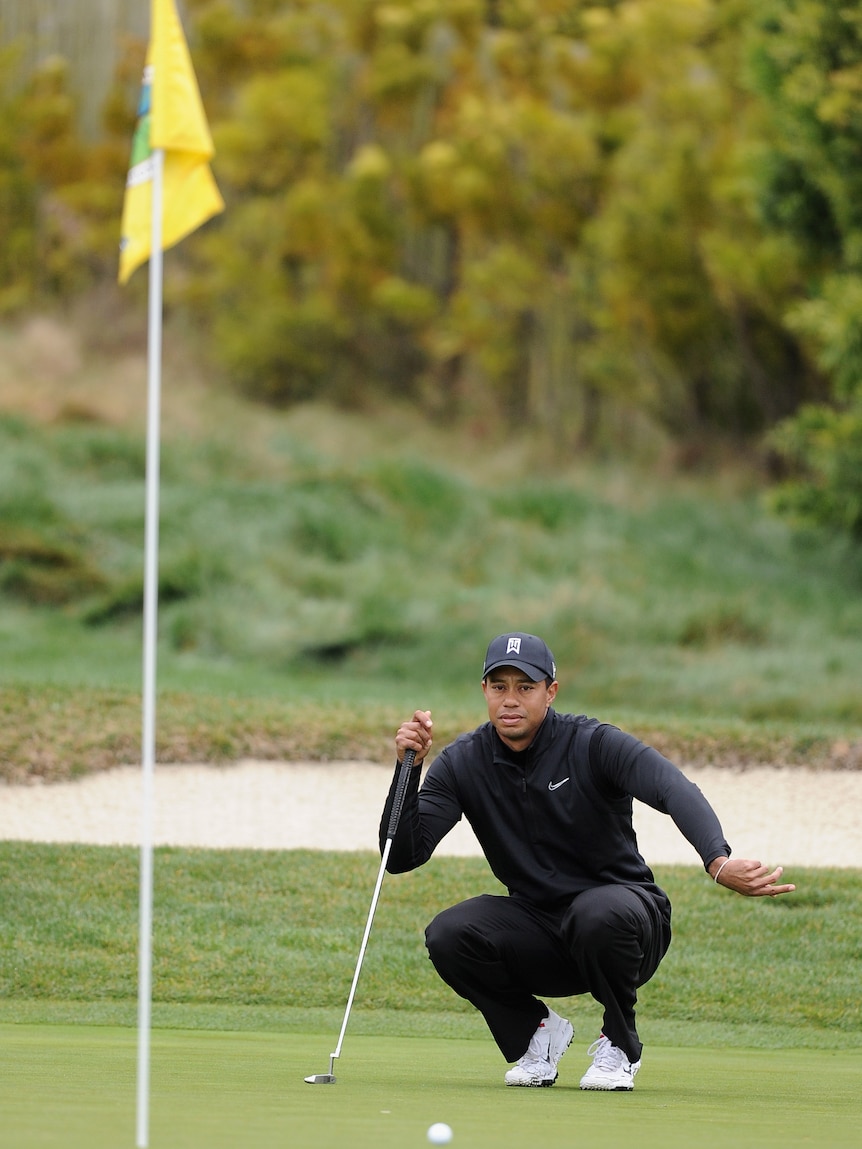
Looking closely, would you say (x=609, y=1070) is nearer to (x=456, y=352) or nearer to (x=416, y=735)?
(x=416, y=735)

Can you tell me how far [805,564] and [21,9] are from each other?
659 inches

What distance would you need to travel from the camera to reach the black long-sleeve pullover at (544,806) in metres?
5.78

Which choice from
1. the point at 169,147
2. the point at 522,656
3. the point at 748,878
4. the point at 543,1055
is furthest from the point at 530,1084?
the point at 169,147

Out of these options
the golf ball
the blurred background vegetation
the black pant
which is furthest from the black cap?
the blurred background vegetation

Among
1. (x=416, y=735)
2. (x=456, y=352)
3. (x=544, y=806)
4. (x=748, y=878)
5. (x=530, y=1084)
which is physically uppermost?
(x=456, y=352)

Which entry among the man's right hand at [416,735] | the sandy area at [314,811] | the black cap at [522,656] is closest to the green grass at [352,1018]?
the man's right hand at [416,735]

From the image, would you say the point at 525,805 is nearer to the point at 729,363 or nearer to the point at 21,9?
the point at 729,363

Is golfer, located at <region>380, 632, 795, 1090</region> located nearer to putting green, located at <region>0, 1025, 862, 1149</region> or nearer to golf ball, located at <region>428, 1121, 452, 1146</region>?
putting green, located at <region>0, 1025, 862, 1149</region>

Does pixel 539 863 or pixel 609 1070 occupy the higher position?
pixel 539 863

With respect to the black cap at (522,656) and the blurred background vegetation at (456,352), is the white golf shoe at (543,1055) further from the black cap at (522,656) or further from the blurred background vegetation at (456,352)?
the blurred background vegetation at (456,352)

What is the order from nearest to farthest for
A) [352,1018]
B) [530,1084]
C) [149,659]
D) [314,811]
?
[149,659] < [530,1084] < [352,1018] < [314,811]

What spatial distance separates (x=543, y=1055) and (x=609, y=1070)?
0.30 metres

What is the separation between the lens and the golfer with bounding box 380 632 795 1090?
567cm

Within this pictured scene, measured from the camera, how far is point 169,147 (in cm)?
529
